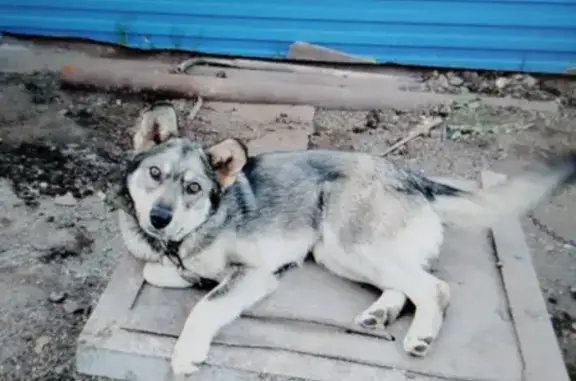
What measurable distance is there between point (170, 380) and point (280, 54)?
373 centimetres

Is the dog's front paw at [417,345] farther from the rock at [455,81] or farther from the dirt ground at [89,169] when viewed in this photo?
the rock at [455,81]

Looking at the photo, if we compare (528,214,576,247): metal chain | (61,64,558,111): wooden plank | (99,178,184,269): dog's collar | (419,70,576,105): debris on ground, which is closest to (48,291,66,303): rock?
(99,178,184,269): dog's collar

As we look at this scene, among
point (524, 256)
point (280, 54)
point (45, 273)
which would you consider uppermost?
point (280, 54)

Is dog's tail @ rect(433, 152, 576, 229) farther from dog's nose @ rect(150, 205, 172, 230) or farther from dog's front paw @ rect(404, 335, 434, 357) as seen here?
dog's nose @ rect(150, 205, 172, 230)

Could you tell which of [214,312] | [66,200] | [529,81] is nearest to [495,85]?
[529,81]

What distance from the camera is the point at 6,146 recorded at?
543 cm

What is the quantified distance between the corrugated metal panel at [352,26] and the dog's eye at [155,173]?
10.9 ft

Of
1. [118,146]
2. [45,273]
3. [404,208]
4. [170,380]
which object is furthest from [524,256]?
[118,146]

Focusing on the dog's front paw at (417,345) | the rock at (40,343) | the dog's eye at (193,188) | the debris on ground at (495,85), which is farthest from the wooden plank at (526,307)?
the debris on ground at (495,85)

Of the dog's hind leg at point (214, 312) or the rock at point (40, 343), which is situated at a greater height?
the dog's hind leg at point (214, 312)

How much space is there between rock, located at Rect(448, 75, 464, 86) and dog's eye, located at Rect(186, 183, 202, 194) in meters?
3.57

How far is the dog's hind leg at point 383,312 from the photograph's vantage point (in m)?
3.34

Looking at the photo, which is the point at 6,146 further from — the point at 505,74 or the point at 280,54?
the point at 505,74

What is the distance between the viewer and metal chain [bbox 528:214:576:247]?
186 inches
